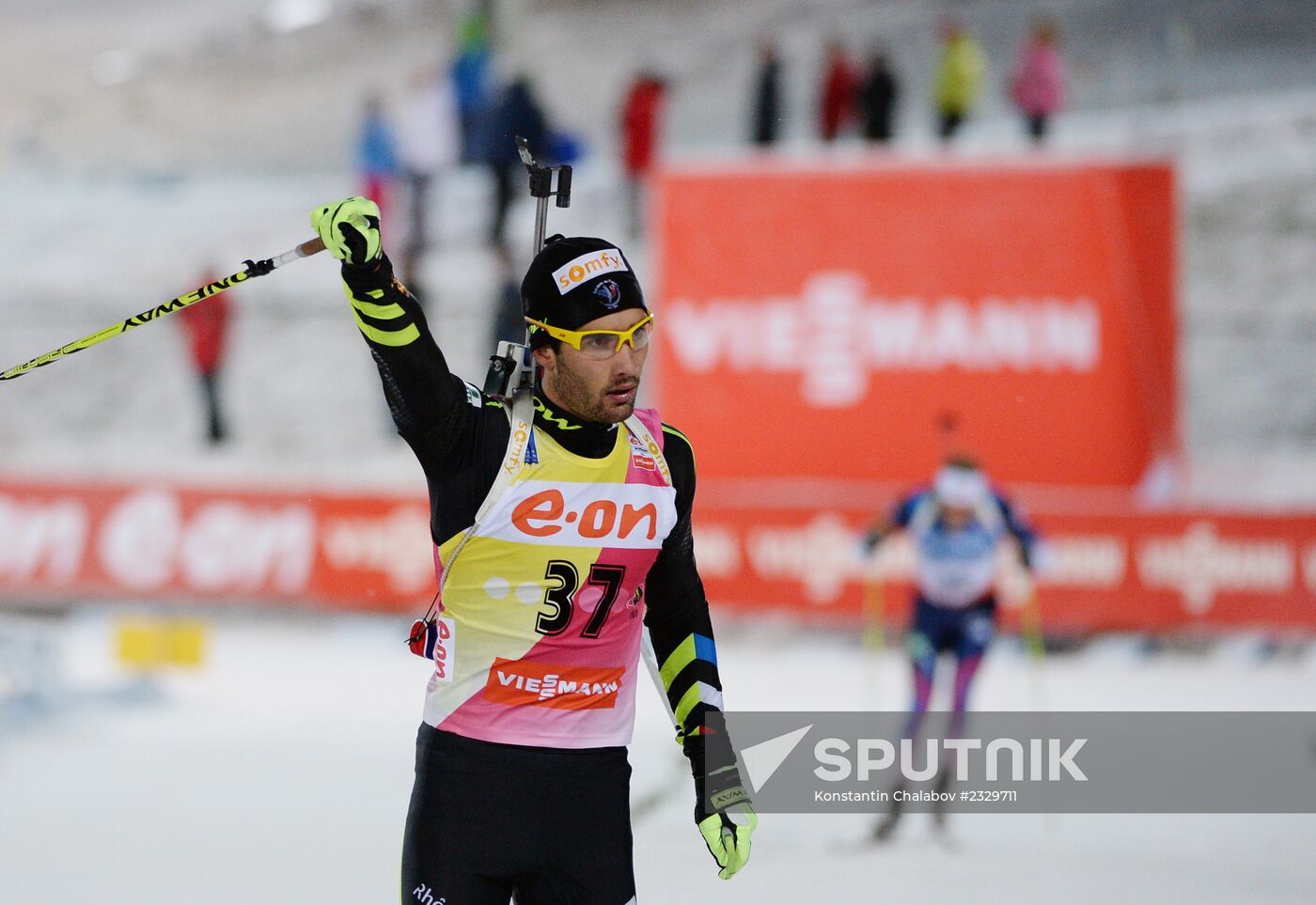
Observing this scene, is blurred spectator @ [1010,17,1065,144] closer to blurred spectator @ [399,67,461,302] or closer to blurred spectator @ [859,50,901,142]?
blurred spectator @ [859,50,901,142]

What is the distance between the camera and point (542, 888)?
135 inches

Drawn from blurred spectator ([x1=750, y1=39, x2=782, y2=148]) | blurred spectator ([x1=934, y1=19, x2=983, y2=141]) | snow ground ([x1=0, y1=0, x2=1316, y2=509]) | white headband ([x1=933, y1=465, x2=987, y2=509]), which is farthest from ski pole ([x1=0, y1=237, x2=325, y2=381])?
blurred spectator ([x1=934, y1=19, x2=983, y2=141])

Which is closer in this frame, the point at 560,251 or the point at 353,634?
the point at 560,251

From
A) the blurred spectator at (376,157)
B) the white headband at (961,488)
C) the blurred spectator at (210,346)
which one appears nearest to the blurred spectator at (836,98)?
the blurred spectator at (376,157)

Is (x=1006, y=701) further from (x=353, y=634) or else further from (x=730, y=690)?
(x=353, y=634)

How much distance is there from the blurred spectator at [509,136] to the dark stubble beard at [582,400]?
10534mm

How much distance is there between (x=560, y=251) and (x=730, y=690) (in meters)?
8.43

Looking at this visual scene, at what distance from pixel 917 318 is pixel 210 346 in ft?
24.2

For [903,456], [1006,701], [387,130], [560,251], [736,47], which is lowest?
[560,251]

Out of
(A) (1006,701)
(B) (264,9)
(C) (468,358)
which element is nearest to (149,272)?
(C) (468,358)

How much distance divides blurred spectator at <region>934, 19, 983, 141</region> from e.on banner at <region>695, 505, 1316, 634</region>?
451 centimetres

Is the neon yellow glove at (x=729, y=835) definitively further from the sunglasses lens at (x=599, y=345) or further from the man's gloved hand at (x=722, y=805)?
the sunglasses lens at (x=599, y=345)

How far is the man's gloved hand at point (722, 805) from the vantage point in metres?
3.60

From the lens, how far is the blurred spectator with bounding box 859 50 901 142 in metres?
15.1
